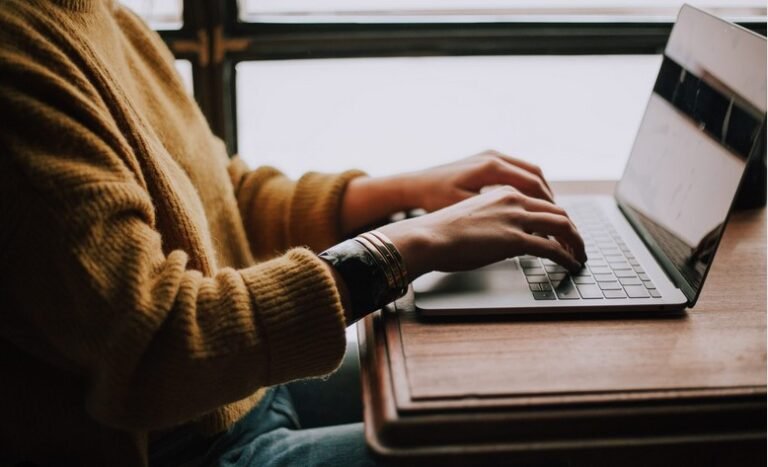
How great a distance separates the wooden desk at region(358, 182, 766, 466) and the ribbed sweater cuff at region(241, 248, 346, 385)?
0.06m

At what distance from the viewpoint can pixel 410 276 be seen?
29.7 inches

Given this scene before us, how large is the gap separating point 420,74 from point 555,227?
80 centimetres

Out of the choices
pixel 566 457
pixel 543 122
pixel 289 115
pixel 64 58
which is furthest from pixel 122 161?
pixel 543 122

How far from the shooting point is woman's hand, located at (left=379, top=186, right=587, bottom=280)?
0.77m

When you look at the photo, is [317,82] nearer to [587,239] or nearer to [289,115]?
[289,115]


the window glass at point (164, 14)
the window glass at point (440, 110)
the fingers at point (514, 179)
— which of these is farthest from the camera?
the window glass at point (440, 110)

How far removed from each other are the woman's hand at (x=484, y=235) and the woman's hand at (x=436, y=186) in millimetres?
111

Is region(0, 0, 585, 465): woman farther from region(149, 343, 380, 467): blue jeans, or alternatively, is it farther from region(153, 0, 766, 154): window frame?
region(153, 0, 766, 154): window frame

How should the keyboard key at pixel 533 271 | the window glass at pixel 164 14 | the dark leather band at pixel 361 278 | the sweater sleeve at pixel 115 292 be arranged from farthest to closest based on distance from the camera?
the window glass at pixel 164 14
the keyboard key at pixel 533 271
the dark leather band at pixel 361 278
the sweater sleeve at pixel 115 292

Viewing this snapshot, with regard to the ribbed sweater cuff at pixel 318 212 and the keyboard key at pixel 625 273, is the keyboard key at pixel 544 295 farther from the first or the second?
the ribbed sweater cuff at pixel 318 212

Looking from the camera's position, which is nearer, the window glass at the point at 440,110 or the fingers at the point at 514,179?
the fingers at the point at 514,179

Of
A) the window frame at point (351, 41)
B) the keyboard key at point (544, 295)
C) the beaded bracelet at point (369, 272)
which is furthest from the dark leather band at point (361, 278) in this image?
the window frame at point (351, 41)

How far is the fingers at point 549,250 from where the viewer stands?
79cm

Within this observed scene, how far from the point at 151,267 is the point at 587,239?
59 centimetres
